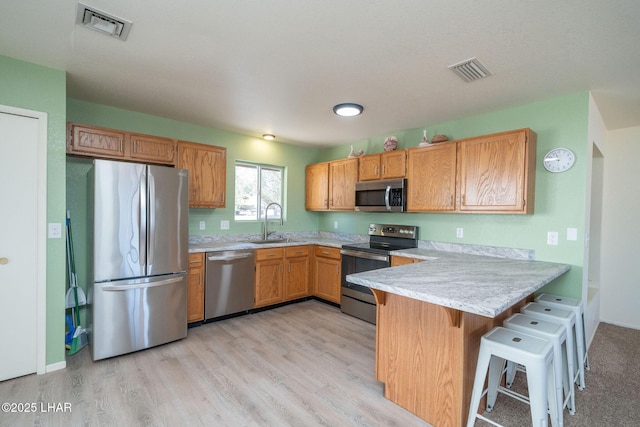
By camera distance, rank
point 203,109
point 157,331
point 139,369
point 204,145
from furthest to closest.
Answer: point 204,145, point 203,109, point 157,331, point 139,369

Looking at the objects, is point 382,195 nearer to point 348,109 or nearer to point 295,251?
point 348,109

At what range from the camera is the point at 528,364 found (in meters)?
1.58

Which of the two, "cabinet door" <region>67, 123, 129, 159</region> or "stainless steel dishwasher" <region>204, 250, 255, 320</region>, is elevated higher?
"cabinet door" <region>67, 123, 129, 159</region>

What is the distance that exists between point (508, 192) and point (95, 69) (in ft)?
12.5

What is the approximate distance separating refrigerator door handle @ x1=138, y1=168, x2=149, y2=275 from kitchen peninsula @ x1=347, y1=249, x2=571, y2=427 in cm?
210

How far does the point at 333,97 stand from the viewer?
9.50ft

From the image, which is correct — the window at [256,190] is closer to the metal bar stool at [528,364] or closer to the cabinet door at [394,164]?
the cabinet door at [394,164]

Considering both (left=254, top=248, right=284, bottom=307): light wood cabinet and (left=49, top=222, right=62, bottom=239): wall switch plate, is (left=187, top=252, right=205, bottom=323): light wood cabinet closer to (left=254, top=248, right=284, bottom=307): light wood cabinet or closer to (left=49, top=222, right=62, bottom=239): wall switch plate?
(left=254, top=248, right=284, bottom=307): light wood cabinet

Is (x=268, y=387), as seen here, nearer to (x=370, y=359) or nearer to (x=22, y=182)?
(x=370, y=359)

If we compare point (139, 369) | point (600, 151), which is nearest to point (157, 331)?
point (139, 369)

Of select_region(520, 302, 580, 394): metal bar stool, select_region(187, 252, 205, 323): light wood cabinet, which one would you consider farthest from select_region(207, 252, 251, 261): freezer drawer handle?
select_region(520, 302, 580, 394): metal bar stool

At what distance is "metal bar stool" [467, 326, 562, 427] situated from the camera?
1557mm

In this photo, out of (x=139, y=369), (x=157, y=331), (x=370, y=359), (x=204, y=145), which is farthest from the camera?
(x=204, y=145)

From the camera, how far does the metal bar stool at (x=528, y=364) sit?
1557mm
